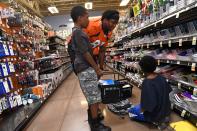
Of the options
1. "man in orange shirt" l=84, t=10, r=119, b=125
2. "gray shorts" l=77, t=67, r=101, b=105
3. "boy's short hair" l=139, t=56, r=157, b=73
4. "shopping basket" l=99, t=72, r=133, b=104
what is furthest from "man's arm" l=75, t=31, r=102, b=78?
"shopping basket" l=99, t=72, r=133, b=104

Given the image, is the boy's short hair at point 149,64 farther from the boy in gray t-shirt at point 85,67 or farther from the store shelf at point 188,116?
the store shelf at point 188,116

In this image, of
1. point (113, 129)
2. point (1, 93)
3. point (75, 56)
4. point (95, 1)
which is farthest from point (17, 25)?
point (95, 1)

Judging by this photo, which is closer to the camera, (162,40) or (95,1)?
(162,40)

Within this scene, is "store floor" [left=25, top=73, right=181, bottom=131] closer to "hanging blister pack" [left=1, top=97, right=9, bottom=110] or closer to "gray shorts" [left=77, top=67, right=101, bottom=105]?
"hanging blister pack" [left=1, top=97, right=9, bottom=110]

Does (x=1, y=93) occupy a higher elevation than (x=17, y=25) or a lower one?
lower

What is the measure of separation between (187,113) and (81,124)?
1694mm

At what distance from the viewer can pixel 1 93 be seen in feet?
10.9

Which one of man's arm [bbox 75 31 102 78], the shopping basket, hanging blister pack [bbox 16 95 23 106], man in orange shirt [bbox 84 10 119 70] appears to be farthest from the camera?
hanging blister pack [bbox 16 95 23 106]

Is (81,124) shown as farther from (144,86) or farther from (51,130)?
(144,86)

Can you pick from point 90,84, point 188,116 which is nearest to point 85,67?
point 90,84

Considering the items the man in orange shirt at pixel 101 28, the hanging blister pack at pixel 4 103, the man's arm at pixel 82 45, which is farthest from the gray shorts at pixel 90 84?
the hanging blister pack at pixel 4 103

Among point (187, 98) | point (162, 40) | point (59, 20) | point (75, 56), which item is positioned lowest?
point (187, 98)

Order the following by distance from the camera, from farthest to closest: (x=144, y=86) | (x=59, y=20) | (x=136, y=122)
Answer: (x=59, y=20), (x=136, y=122), (x=144, y=86)

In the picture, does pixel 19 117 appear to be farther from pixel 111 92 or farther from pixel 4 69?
pixel 111 92
